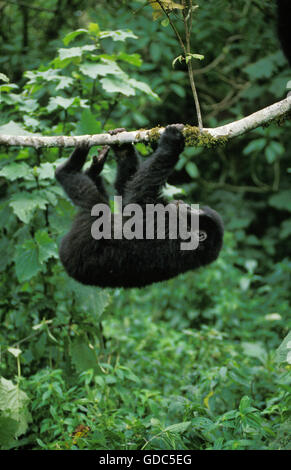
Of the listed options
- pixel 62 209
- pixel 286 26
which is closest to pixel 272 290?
pixel 62 209

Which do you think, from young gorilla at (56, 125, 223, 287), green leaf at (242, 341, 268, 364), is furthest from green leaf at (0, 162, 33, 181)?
green leaf at (242, 341, 268, 364)

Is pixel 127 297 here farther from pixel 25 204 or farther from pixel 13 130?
pixel 13 130

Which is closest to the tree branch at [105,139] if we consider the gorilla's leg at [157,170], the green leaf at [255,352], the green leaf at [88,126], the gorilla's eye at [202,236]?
the gorilla's leg at [157,170]

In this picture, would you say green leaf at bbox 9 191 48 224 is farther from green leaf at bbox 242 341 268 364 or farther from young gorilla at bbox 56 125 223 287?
green leaf at bbox 242 341 268 364

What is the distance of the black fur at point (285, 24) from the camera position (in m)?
3.57

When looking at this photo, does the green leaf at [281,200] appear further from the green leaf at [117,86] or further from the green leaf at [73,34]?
the green leaf at [73,34]

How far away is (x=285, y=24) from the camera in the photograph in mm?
3574

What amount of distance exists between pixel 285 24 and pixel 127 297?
4423 mm

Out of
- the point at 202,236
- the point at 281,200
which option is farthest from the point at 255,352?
the point at 281,200

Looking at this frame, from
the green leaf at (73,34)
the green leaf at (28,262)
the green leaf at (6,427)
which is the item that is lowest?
the green leaf at (6,427)

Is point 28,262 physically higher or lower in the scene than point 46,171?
lower

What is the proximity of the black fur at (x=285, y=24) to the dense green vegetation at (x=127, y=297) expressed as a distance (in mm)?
788
